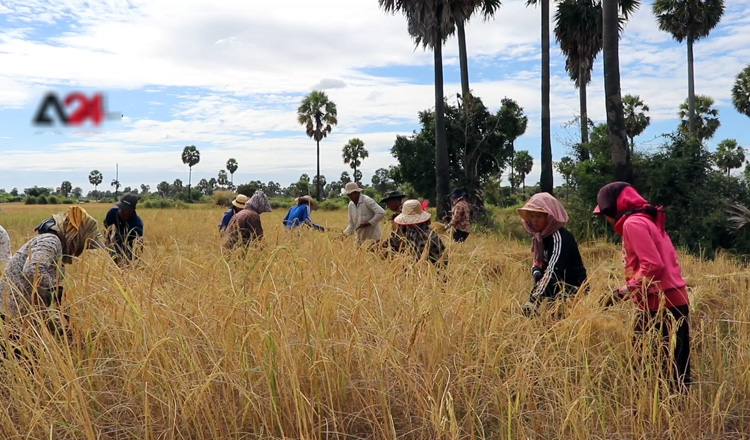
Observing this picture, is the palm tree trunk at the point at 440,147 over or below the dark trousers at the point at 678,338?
over

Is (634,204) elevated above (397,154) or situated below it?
below

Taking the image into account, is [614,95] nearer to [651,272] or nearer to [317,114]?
[651,272]

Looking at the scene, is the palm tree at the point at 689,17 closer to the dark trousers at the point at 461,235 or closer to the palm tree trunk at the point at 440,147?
the palm tree trunk at the point at 440,147

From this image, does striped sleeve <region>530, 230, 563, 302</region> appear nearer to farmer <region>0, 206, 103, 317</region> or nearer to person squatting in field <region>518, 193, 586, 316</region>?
person squatting in field <region>518, 193, 586, 316</region>

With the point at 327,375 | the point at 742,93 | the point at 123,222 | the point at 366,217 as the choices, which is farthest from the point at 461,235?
the point at 742,93

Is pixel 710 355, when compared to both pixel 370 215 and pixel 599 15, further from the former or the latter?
pixel 599 15

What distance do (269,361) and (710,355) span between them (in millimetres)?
2811

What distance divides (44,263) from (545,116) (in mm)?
16983

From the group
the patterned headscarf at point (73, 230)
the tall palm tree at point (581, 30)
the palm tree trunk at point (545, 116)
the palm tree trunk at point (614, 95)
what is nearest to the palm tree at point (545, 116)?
the palm tree trunk at point (545, 116)

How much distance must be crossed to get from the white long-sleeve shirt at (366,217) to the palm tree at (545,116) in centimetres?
1076

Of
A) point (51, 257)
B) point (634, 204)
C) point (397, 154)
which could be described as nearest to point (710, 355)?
point (634, 204)

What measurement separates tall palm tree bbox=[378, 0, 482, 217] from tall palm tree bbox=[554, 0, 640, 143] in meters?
4.69

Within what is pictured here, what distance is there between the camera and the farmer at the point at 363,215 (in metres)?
7.48

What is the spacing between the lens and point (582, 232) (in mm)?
13969
